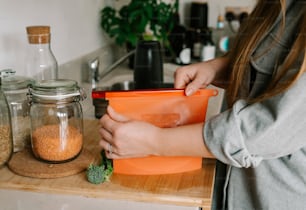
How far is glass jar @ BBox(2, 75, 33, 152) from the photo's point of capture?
831 mm

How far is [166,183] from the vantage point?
72 cm

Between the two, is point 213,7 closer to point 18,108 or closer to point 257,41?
point 257,41

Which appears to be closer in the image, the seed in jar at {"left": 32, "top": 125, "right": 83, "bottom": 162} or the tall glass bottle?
the seed in jar at {"left": 32, "top": 125, "right": 83, "bottom": 162}

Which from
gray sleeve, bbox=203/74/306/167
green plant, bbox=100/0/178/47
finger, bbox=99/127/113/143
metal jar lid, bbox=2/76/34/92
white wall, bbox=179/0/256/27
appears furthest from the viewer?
white wall, bbox=179/0/256/27

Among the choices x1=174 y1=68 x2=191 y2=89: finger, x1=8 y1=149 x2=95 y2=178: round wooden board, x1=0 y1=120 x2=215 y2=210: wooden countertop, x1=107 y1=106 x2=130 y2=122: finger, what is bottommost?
x1=0 y1=120 x2=215 y2=210: wooden countertop

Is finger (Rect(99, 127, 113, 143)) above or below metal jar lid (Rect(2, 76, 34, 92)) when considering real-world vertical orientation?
below

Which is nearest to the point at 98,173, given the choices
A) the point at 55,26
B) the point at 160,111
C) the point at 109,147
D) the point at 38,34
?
the point at 109,147

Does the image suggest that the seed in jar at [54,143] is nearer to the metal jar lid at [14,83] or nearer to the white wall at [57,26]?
the metal jar lid at [14,83]

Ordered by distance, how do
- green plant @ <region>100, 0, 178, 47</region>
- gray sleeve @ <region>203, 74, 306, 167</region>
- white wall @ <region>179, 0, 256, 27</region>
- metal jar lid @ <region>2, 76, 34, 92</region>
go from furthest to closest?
1. white wall @ <region>179, 0, 256, 27</region>
2. green plant @ <region>100, 0, 178, 47</region>
3. metal jar lid @ <region>2, 76, 34, 92</region>
4. gray sleeve @ <region>203, 74, 306, 167</region>

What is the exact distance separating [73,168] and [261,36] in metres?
0.44

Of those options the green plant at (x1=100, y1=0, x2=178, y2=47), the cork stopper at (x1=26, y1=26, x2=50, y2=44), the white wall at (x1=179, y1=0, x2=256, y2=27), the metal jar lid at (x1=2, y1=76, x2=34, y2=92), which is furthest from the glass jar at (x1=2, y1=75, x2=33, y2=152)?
the white wall at (x1=179, y1=0, x2=256, y2=27)

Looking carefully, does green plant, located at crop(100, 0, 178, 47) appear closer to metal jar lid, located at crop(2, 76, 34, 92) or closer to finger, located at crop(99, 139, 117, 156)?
metal jar lid, located at crop(2, 76, 34, 92)

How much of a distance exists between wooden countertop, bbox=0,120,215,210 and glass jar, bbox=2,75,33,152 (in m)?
0.09

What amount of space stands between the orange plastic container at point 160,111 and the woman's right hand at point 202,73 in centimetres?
12
